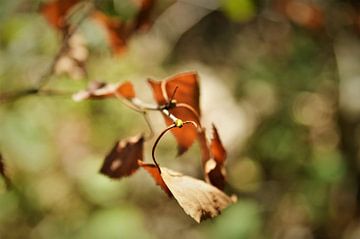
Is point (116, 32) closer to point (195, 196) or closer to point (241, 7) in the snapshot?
point (241, 7)

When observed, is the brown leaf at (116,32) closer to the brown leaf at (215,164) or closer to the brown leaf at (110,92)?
the brown leaf at (110,92)

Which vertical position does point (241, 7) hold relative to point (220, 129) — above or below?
above

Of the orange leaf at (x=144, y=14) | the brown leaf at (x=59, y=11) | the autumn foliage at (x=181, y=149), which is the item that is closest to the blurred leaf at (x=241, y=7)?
the orange leaf at (x=144, y=14)

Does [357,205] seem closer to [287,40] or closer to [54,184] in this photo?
[287,40]

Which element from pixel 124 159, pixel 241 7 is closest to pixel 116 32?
pixel 241 7

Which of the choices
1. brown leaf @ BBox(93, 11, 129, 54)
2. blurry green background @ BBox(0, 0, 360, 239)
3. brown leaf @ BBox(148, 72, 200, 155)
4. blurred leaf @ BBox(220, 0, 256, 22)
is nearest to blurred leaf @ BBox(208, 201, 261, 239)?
blurry green background @ BBox(0, 0, 360, 239)

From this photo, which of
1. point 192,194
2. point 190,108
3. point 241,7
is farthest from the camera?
point 241,7

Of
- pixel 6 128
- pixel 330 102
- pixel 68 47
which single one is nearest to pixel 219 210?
pixel 68 47

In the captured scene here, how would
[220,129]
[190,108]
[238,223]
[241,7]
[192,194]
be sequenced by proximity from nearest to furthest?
[192,194] → [190,108] → [241,7] → [238,223] → [220,129]
